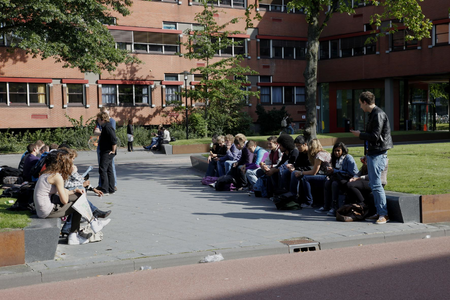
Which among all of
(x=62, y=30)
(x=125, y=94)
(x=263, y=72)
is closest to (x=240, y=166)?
(x=62, y=30)

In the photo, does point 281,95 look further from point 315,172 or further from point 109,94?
point 315,172

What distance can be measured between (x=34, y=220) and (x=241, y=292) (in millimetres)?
3496

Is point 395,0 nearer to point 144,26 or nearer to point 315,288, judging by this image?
point 315,288

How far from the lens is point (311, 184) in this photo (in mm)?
10695

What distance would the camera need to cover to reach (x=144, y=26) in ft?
129

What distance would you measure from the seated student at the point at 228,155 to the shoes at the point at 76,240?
23.7 ft

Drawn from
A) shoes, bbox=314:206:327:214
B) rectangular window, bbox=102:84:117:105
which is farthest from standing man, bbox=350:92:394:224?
rectangular window, bbox=102:84:117:105

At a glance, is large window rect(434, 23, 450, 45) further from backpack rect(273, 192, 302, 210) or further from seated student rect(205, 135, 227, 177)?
backpack rect(273, 192, 302, 210)

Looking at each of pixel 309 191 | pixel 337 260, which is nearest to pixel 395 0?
pixel 309 191

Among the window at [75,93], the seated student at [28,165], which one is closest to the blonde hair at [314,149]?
the seated student at [28,165]

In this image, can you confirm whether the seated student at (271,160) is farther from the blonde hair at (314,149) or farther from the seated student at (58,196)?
the seated student at (58,196)

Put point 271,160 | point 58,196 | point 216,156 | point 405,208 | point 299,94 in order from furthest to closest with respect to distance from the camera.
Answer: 1. point 299,94
2. point 216,156
3. point 271,160
4. point 405,208
5. point 58,196

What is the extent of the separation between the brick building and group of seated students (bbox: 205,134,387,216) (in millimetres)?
24619

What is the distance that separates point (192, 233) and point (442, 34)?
33.6 m
